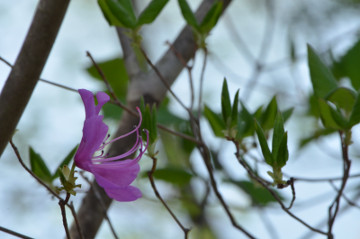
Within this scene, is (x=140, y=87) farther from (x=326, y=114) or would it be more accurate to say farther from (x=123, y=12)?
(x=326, y=114)

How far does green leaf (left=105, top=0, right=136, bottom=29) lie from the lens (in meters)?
0.79

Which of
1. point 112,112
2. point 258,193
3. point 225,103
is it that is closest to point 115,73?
point 112,112

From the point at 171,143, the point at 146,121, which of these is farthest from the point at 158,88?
the point at 171,143

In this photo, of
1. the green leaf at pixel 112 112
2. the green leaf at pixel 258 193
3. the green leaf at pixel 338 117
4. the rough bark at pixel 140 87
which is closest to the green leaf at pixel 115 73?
the green leaf at pixel 112 112

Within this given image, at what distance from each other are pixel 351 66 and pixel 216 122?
0.37 meters

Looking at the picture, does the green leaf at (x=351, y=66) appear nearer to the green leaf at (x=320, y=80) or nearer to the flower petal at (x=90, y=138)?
the green leaf at (x=320, y=80)

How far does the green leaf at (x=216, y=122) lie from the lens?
84cm

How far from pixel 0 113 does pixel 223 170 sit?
696mm

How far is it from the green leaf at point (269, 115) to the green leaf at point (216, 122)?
0.31 feet

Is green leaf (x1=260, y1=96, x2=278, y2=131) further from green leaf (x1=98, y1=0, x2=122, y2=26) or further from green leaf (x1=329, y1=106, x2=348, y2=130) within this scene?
green leaf (x1=98, y1=0, x2=122, y2=26)

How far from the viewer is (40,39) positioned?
682 millimetres

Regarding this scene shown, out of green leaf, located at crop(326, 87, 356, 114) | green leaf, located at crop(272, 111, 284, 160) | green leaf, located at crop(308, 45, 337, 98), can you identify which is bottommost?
green leaf, located at crop(272, 111, 284, 160)

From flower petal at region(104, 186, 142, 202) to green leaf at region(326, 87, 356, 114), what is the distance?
0.38m

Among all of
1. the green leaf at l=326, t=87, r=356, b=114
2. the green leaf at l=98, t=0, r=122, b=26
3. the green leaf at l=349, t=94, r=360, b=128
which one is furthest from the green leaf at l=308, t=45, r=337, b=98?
the green leaf at l=98, t=0, r=122, b=26
